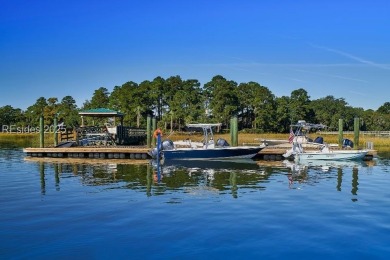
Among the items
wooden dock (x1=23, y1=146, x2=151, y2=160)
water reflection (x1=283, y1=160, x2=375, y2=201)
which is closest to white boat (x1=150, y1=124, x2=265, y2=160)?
wooden dock (x1=23, y1=146, x2=151, y2=160)

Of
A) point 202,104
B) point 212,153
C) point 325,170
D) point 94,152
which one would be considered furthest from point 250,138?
point 325,170

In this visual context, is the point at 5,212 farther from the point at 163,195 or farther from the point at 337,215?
the point at 337,215

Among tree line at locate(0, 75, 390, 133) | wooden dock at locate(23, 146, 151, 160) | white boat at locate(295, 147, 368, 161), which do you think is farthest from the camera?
tree line at locate(0, 75, 390, 133)

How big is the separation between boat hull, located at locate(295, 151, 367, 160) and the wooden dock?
1356cm

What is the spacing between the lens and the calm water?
35.3 ft

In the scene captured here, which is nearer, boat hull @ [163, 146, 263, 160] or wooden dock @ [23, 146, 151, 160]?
boat hull @ [163, 146, 263, 160]

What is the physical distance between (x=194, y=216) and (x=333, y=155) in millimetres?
23599

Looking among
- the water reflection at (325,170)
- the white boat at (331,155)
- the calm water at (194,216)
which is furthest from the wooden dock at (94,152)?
the water reflection at (325,170)

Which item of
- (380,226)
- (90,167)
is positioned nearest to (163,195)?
(380,226)

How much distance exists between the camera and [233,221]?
13531 mm

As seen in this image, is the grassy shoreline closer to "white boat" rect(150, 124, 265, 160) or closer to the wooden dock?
"white boat" rect(150, 124, 265, 160)

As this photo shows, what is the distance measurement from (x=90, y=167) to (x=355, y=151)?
69.9ft

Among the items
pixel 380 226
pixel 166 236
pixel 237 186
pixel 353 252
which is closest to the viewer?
pixel 353 252

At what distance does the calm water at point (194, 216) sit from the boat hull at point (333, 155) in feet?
31.2
